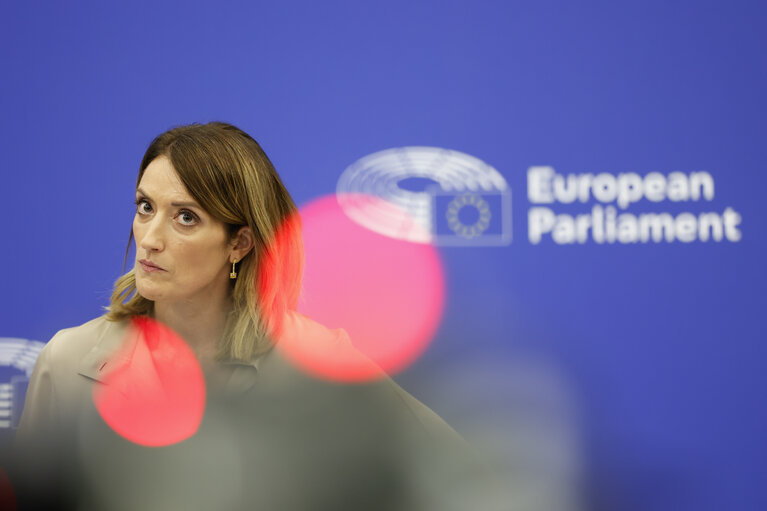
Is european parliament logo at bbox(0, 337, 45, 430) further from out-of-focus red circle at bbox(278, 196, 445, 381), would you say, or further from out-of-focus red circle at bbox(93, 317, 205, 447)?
out-of-focus red circle at bbox(93, 317, 205, 447)

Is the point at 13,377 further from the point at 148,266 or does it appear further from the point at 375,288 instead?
the point at 148,266

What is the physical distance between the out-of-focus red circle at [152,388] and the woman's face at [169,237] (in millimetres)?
84

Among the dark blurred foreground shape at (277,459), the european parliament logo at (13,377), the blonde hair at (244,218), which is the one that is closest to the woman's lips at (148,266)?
the blonde hair at (244,218)

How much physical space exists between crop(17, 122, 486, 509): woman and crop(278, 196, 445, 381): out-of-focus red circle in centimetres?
76

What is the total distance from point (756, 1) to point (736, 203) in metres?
0.60

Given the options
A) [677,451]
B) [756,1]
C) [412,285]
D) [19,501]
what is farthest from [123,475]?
[756,1]

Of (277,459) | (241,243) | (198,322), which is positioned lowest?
(277,459)

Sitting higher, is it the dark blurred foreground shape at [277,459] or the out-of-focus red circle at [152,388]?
the out-of-focus red circle at [152,388]

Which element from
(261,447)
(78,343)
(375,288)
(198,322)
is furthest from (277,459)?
(375,288)

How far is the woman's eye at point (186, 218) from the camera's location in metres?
1.00

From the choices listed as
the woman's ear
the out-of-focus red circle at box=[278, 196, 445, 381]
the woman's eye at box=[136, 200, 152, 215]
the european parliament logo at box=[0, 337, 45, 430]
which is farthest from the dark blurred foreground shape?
the european parliament logo at box=[0, 337, 45, 430]

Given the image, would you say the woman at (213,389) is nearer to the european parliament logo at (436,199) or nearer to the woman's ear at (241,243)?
the woman's ear at (241,243)

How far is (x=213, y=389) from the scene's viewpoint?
42.2 inches

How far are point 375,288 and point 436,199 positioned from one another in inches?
12.3
